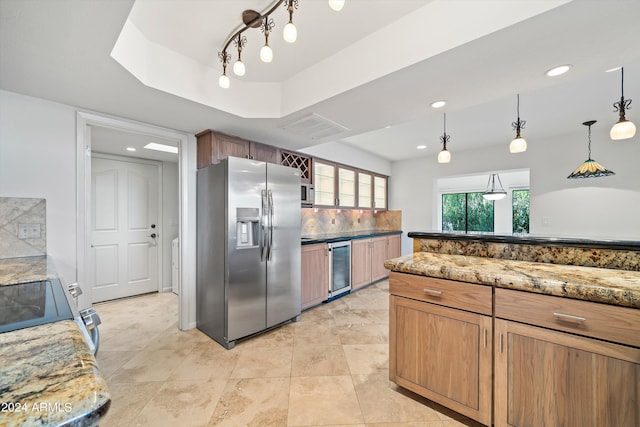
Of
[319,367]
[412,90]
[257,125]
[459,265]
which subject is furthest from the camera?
[257,125]

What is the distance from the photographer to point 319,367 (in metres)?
2.13

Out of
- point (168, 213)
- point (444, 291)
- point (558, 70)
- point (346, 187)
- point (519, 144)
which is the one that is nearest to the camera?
point (444, 291)

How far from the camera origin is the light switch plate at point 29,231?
198 centimetres

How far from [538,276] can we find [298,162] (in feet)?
9.96

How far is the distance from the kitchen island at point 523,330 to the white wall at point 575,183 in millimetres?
1980

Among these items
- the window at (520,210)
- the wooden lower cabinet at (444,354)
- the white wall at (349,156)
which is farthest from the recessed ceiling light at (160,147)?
the window at (520,210)

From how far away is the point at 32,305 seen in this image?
3.06 feet

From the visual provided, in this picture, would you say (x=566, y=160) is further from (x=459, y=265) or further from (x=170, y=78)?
Result: (x=170, y=78)

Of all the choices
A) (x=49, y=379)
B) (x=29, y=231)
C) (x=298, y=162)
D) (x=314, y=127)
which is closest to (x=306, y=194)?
(x=298, y=162)

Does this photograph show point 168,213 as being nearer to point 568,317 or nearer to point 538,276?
point 538,276

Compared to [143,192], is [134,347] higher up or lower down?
lower down

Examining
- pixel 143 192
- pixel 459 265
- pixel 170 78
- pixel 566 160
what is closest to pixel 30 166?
pixel 170 78

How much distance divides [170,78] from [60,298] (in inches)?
66.9

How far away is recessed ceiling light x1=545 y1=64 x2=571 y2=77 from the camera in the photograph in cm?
165
